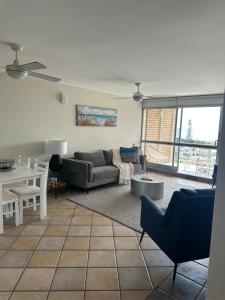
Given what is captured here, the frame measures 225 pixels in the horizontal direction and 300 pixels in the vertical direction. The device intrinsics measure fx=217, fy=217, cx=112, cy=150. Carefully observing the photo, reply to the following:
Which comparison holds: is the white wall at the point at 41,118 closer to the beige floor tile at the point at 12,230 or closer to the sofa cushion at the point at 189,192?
the beige floor tile at the point at 12,230

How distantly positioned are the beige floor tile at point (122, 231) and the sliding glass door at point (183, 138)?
12.8ft

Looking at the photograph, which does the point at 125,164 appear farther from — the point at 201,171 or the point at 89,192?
the point at 201,171

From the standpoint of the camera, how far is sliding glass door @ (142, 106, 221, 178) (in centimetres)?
602

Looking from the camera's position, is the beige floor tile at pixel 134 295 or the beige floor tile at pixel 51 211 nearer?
the beige floor tile at pixel 134 295

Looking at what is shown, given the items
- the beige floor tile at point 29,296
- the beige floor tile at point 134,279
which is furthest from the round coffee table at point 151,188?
the beige floor tile at point 29,296

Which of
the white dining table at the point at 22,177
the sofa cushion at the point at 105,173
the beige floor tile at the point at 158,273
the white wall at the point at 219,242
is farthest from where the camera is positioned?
the sofa cushion at the point at 105,173

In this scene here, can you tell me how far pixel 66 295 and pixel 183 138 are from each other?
551 centimetres

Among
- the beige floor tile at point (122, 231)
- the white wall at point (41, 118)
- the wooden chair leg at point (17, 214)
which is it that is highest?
the white wall at point (41, 118)

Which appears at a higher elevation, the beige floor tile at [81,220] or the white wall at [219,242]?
the white wall at [219,242]

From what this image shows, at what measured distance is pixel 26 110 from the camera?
4.30 metres

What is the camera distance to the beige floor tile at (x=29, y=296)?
1.84 metres

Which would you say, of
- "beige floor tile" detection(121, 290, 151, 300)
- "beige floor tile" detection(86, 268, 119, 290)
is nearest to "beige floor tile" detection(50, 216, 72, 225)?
"beige floor tile" detection(86, 268, 119, 290)

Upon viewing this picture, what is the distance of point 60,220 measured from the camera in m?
3.34

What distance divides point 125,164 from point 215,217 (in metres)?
4.27
